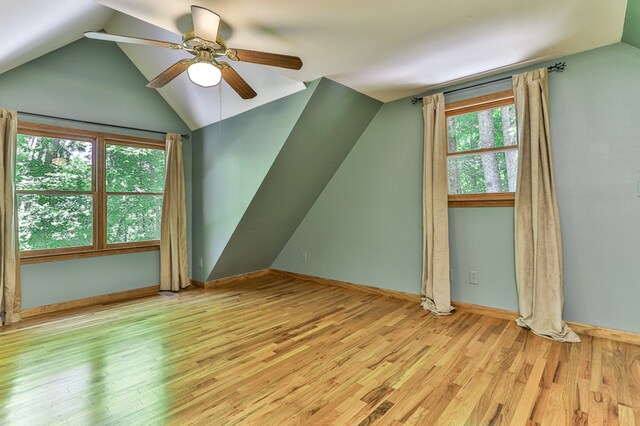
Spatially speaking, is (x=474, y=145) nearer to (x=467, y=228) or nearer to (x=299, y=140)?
(x=467, y=228)

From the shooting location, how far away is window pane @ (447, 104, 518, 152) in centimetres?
294

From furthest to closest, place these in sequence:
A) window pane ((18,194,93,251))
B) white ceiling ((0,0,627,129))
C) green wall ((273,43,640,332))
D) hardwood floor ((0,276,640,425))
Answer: window pane ((18,194,93,251))
green wall ((273,43,640,332))
white ceiling ((0,0,627,129))
hardwood floor ((0,276,640,425))

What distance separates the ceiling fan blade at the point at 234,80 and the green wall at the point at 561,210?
75.2 inches

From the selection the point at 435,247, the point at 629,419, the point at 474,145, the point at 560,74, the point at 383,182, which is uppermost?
the point at 560,74

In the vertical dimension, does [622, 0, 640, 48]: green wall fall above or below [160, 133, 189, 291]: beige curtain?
above

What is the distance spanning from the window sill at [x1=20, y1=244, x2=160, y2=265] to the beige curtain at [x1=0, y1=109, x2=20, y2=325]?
6.1 inches

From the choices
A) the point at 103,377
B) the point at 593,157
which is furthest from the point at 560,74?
the point at 103,377

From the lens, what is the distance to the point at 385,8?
6.17 ft

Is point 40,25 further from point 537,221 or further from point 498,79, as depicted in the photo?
point 537,221

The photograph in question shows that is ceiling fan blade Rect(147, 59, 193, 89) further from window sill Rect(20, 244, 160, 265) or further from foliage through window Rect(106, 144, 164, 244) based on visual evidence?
window sill Rect(20, 244, 160, 265)

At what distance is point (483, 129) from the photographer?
309 centimetres

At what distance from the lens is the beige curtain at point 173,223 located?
13.6 feet

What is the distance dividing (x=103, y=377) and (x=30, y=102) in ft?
10.1

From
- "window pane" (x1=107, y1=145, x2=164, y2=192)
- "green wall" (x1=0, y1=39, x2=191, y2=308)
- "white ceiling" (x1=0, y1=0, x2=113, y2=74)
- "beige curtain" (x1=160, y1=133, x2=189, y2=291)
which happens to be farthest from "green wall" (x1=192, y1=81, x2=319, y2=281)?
"white ceiling" (x1=0, y1=0, x2=113, y2=74)
